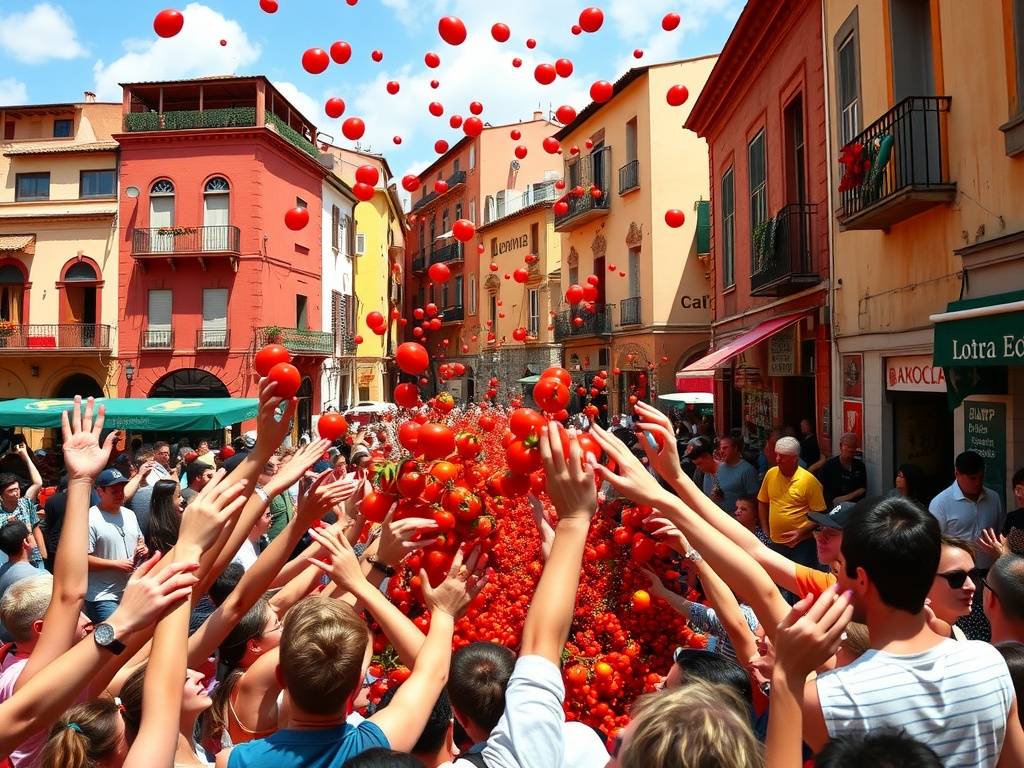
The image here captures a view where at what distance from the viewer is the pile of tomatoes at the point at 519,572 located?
10.3 feet

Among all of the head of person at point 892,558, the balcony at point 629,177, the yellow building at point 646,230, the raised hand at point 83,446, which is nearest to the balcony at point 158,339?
the yellow building at point 646,230

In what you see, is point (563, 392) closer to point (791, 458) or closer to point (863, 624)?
point (863, 624)

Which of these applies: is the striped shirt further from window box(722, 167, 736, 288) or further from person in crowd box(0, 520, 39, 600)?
window box(722, 167, 736, 288)

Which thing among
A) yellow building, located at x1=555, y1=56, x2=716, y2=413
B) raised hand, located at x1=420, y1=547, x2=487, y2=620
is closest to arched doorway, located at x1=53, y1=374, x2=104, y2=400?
yellow building, located at x1=555, y1=56, x2=716, y2=413

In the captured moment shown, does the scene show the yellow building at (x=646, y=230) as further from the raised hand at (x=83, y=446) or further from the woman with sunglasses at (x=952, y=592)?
the raised hand at (x=83, y=446)

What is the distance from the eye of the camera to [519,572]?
14.2 ft

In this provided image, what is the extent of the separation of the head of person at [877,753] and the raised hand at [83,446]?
215 cm

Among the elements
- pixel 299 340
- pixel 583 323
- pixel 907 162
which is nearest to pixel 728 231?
pixel 907 162

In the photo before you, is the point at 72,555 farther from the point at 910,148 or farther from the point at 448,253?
the point at 448,253

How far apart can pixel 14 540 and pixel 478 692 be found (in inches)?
155

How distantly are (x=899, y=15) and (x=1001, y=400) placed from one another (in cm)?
431

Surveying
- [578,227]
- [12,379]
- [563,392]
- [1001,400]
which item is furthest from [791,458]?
[12,379]

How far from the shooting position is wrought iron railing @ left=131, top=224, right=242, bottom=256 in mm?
24172

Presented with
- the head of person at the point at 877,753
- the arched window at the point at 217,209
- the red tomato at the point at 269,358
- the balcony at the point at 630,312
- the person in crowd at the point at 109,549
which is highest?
the arched window at the point at 217,209
